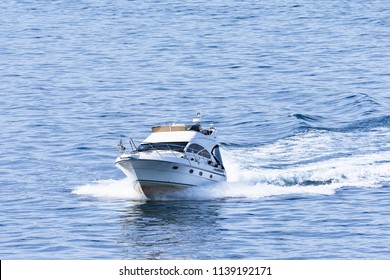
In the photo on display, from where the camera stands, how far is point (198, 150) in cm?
6000

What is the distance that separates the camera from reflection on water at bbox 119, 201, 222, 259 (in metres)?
47.2

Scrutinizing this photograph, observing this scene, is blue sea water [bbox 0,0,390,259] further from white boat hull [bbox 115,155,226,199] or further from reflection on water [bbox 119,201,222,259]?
white boat hull [bbox 115,155,226,199]

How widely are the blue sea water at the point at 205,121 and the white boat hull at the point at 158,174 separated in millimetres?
685

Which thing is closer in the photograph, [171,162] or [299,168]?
[171,162]

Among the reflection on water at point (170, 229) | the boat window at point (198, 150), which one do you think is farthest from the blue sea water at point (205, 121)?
the boat window at point (198, 150)

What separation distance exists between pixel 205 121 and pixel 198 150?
20404 millimetres

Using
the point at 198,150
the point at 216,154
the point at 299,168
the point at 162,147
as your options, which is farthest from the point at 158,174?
Answer: the point at 299,168

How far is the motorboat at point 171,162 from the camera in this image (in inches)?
2255

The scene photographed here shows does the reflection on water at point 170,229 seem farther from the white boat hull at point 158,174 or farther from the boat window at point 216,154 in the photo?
the boat window at point 216,154

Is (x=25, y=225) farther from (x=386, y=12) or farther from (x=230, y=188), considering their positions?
(x=386, y=12)

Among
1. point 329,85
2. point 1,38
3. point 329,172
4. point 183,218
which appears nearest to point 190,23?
point 1,38

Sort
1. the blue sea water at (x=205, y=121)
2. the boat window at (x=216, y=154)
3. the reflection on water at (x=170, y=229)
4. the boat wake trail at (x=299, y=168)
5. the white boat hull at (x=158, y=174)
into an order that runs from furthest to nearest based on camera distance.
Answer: the boat window at (x=216, y=154) < the boat wake trail at (x=299, y=168) < the white boat hull at (x=158, y=174) < the blue sea water at (x=205, y=121) < the reflection on water at (x=170, y=229)

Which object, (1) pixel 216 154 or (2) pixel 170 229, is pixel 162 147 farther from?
(2) pixel 170 229

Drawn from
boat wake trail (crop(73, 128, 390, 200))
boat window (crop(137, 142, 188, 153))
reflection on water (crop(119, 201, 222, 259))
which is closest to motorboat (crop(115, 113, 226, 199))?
boat window (crop(137, 142, 188, 153))
